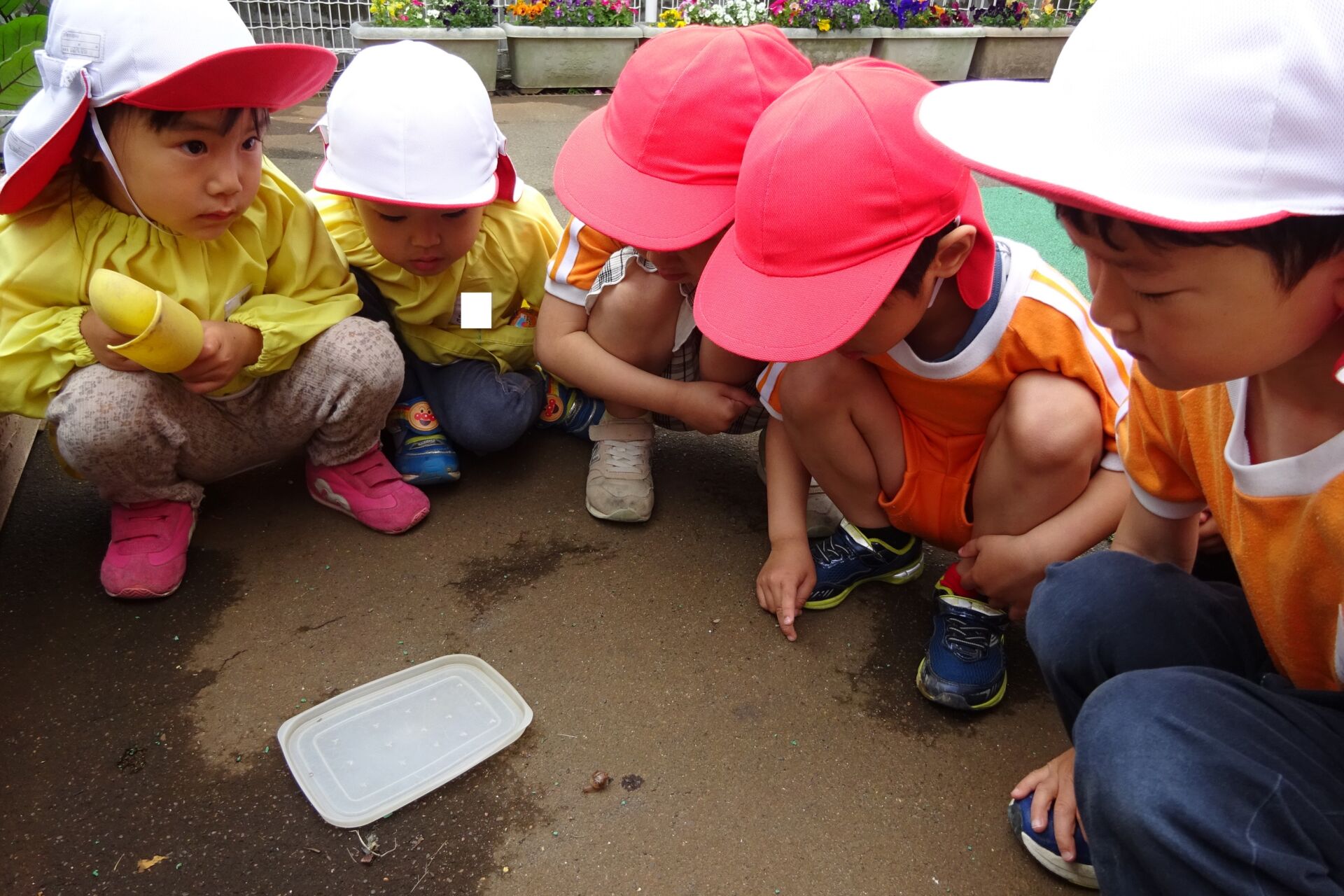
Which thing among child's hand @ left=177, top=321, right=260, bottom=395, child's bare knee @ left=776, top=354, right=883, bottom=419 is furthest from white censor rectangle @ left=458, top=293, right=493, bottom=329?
child's bare knee @ left=776, top=354, right=883, bottom=419

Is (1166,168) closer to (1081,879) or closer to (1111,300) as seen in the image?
(1111,300)

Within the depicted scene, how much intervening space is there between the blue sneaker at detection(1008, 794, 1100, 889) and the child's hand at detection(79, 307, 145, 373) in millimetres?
1385

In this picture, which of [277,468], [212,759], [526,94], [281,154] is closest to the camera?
[212,759]

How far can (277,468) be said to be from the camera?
190 centimetres

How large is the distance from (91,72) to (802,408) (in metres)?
1.10

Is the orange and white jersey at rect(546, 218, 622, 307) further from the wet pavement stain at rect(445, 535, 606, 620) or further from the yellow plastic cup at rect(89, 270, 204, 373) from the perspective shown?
the yellow plastic cup at rect(89, 270, 204, 373)

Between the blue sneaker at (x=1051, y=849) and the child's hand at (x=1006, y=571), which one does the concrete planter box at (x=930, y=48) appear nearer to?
the child's hand at (x=1006, y=571)

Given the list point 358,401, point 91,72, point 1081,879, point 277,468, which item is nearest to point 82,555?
point 277,468

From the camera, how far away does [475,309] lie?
73.5 inches

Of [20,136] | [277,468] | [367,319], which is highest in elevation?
[20,136]

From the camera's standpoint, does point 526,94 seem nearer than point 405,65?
No

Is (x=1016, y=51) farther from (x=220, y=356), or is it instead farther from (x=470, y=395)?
(x=220, y=356)

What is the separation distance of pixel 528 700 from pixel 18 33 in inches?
66.1

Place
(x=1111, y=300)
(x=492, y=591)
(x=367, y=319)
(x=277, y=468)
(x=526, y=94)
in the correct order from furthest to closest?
(x=526, y=94)
(x=277, y=468)
(x=367, y=319)
(x=492, y=591)
(x=1111, y=300)
